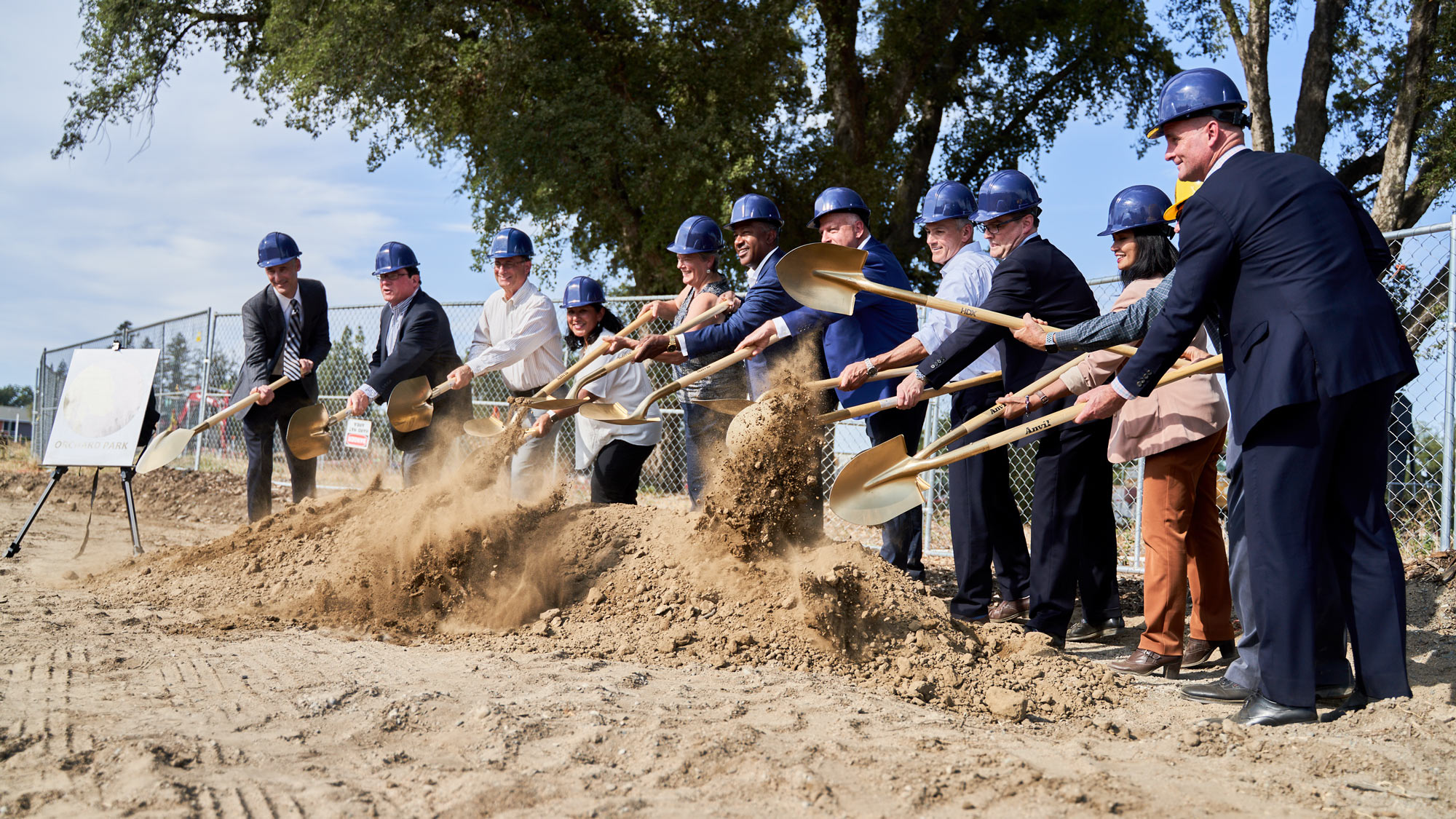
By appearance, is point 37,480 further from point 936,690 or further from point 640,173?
point 936,690

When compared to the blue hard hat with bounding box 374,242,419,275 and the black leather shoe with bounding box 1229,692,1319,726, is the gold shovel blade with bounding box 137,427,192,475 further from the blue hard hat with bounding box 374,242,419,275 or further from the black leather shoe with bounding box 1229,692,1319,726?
the black leather shoe with bounding box 1229,692,1319,726

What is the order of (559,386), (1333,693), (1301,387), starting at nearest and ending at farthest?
1. (1301,387)
2. (1333,693)
3. (559,386)

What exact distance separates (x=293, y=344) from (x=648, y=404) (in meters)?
2.88

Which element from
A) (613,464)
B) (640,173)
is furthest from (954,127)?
(613,464)

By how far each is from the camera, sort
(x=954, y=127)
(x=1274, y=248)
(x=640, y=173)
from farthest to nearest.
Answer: (x=954, y=127), (x=640, y=173), (x=1274, y=248)

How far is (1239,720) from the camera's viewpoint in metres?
3.19

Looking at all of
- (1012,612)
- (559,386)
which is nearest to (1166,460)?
(1012,612)

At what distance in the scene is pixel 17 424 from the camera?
23281mm

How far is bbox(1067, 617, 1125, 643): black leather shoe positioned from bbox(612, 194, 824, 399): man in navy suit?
183cm

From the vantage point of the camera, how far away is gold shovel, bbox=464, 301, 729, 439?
543 cm

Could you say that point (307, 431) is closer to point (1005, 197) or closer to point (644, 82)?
point (1005, 197)

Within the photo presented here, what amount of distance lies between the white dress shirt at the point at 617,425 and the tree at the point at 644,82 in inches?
319

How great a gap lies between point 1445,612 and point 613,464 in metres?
4.39

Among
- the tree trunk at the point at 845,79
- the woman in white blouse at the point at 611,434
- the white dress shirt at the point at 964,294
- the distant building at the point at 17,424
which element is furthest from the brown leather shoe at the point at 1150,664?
the distant building at the point at 17,424
